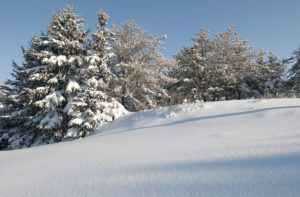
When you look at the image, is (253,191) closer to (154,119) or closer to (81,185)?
(81,185)

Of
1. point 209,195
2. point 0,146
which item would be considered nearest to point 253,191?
point 209,195

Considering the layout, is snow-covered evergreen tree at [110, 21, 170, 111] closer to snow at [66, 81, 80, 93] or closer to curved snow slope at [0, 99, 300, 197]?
snow at [66, 81, 80, 93]

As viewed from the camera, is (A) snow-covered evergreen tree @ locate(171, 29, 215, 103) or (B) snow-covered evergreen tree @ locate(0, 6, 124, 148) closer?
(B) snow-covered evergreen tree @ locate(0, 6, 124, 148)

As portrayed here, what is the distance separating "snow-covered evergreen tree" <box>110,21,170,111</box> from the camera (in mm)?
12570

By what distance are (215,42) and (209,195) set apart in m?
19.5

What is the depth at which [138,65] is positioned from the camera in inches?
483

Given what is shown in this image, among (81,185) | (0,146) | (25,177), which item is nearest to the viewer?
(81,185)

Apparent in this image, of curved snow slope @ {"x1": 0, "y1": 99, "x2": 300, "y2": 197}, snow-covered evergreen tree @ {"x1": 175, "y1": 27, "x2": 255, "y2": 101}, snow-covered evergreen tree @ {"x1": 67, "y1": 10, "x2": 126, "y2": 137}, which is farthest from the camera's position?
snow-covered evergreen tree @ {"x1": 175, "y1": 27, "x2": 255, "y2": 101}

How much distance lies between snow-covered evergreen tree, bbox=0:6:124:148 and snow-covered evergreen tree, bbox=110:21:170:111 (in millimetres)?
3121

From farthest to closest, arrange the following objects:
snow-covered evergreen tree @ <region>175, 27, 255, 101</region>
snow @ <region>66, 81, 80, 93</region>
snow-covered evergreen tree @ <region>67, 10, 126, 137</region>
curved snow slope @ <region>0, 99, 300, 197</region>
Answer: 1. snow-covered evergreen tree @ <region>175, 27, 255, 101</region>
2. snow @ <region>66, 81, 80, 93</region>
3. snow-covered evergreen tree @ <region>67, 10, 126, 137</region>
4. curved snow slope @ <region>0, 99, 300, 197</region>

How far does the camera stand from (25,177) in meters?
2.61

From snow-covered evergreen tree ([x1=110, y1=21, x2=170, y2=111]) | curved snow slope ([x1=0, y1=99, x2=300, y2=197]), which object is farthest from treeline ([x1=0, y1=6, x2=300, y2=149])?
curved snow slope ([x1=0, y1=99, x2=300, y2=197])

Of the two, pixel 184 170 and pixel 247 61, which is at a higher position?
pixel 247 61

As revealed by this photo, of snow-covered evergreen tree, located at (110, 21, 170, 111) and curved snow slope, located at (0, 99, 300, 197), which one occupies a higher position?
snow-covered evergreen tree, located at (110, 21, 170, 111)
